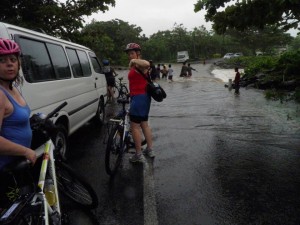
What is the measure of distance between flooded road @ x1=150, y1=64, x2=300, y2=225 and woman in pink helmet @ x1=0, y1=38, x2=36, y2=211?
1.85 metres

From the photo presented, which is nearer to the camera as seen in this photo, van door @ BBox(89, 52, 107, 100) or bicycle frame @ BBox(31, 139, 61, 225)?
bicycle frame @ BBox(31, 139, 61, 225)

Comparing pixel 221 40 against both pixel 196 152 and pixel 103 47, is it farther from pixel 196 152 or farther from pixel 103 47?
pixel 196 152

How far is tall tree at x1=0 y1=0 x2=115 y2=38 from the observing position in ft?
36.8

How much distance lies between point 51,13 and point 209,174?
30.2 ft

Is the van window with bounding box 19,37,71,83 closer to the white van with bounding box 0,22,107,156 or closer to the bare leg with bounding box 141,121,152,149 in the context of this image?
the white van with bounding box 0,22,107,156

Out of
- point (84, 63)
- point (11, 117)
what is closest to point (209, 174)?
point (11, 117)

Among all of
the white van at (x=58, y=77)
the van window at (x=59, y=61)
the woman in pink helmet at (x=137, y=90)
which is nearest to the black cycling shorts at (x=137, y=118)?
the woman in pink helmet at (x=137, y=90)

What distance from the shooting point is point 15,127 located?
2432 millimetres

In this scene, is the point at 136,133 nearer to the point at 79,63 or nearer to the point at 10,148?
the point at 79,63

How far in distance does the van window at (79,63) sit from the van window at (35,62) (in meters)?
1.27

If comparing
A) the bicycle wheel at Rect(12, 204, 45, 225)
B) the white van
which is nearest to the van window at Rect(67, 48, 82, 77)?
the white van

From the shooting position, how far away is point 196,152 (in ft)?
20.4

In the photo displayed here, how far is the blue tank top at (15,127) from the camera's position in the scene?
2.37 metres

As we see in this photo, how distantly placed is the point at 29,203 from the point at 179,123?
6821mm
